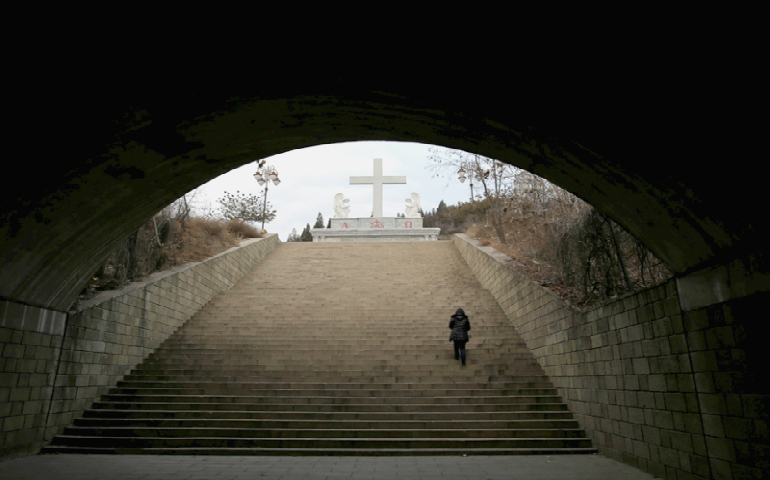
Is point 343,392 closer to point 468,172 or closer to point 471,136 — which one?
point 471,136

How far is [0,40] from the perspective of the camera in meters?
2.70

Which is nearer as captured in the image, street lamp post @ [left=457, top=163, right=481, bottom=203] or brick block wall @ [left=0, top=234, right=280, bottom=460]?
brick block wall @ [left=0, top=234, right=280, bottom=460]

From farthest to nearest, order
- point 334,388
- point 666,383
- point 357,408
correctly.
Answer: point 334,388
point 357,408
point 666,383

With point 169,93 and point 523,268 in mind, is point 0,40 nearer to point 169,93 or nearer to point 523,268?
point 169,93

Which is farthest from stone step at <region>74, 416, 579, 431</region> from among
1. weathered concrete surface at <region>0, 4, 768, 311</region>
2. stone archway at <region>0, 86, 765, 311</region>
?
weathered concrete surface at <region>0, 4, 768, 311</region>

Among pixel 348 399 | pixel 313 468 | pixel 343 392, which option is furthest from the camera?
pixel 343 392

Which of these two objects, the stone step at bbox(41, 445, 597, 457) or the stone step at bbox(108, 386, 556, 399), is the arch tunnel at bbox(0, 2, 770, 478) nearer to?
the stone step at bbox(41, 445, 597, 457)

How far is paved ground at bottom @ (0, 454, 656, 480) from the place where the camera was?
5.29 m

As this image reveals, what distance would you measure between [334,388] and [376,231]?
66.7 ft

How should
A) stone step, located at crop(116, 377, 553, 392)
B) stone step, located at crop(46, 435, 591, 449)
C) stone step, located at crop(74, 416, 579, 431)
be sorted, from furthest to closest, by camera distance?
stone step, located at crop(116, 377, 553, 392) → stone step, located at crop(74, 416, 579, 431) → stone step, located at crop(46, 435, 591, 449)

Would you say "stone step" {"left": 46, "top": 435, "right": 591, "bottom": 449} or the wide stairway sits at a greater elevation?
the wide stairway

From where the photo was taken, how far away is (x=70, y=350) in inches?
280

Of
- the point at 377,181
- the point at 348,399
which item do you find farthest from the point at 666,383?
the point at 377,181

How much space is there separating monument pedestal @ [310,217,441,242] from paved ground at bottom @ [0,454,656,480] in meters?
21.8
